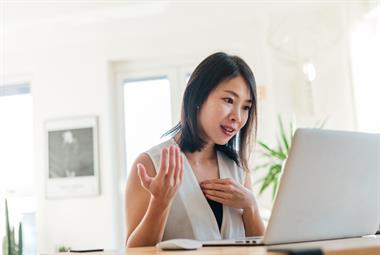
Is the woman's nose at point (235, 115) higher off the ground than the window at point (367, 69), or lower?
lower

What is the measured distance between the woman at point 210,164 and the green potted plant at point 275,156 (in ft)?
6.85

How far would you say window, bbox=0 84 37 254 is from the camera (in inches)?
175

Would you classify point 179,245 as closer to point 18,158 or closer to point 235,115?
point 235,115

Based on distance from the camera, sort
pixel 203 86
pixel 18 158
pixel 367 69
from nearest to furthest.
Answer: pixel 203 86, pixel 367 69, pixel 18 158

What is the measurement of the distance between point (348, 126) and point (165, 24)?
170cm

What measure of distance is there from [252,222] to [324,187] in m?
0.41

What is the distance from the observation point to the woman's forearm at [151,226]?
3.58ft

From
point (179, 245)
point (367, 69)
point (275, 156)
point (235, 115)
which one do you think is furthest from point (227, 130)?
point (367, 69)

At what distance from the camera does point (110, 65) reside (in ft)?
14.5

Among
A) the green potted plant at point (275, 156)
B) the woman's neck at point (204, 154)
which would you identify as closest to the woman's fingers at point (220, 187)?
the woman's neck at point (204, 154)

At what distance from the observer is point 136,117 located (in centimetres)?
441

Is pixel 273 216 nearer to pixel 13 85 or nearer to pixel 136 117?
pixel 136 117

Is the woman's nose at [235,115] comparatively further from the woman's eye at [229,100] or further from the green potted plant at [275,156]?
the green potted plant at [275,156]

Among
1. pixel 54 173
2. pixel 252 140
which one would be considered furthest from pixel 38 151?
pixel 252 140
